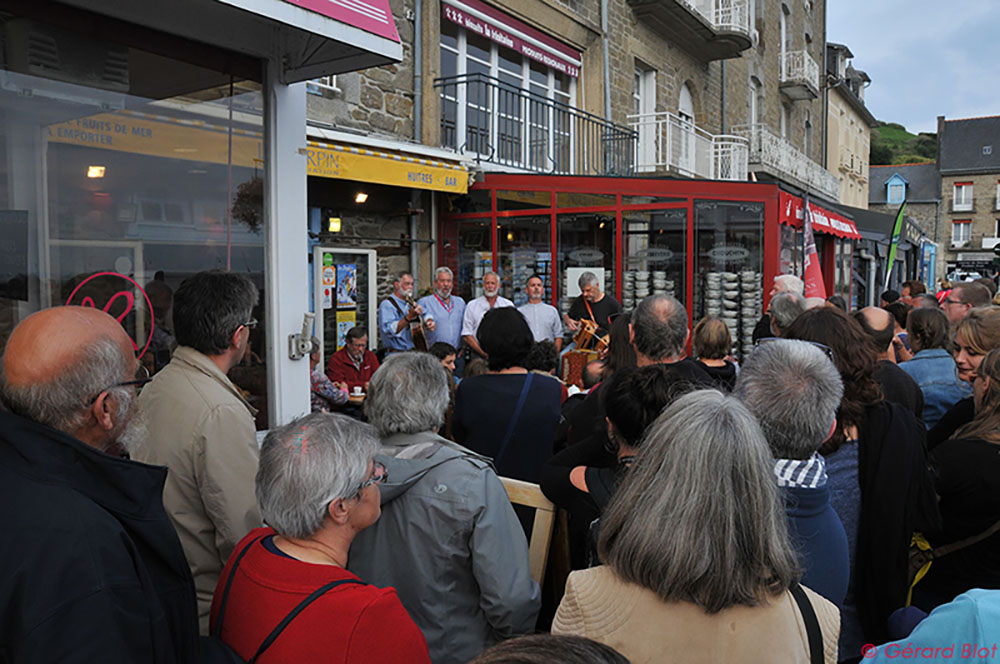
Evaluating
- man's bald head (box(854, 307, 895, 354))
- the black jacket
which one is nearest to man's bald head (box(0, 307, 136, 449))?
the black jacket

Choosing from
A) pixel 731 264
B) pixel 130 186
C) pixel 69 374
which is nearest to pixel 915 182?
pixel 731 264

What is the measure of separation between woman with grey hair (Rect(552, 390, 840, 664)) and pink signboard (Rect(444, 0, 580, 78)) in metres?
10.6

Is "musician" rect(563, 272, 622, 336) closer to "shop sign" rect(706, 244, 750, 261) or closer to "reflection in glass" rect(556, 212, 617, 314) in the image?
"reflection in glass" rect(556, 212, 617, 314)

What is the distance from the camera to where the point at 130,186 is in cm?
319

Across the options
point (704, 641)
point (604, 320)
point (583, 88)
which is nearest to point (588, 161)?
point (583, 88)

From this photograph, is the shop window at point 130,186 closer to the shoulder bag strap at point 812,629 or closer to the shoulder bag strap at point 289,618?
the shoulder bag strap at point 289,618

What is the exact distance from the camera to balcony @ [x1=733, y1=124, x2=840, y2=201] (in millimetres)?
20141

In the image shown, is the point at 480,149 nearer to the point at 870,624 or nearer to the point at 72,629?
the point at 870,624

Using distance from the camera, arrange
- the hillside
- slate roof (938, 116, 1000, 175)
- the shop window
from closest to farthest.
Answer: the shop window
slate roof (938, 116, 1000, 175)
the hillside

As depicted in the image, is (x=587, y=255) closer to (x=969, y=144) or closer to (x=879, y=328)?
(x=879, y=328)

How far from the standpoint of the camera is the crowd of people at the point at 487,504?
1430 mm

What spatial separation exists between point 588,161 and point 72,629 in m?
13.2

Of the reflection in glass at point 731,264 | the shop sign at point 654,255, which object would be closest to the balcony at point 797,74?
the reflection in glass at point 731,264

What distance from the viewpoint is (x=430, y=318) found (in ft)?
27.0
